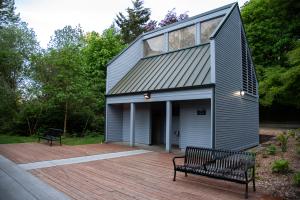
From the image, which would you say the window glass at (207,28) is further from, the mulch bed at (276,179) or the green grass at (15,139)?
the green grass at (15,139)

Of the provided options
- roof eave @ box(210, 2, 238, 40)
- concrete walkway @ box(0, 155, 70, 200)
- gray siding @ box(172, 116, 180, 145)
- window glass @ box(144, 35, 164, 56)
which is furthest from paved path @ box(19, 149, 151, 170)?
window glass @ box(144, 35, 164, 56)

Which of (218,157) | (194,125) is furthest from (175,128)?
(218,157)

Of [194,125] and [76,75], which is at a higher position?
[76,75]

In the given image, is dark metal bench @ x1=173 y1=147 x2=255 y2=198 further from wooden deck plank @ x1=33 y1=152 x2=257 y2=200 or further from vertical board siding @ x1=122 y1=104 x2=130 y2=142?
vertical board siding @ x1=122 y1=104 x2=130 y2=142

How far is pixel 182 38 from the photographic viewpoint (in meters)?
15.3

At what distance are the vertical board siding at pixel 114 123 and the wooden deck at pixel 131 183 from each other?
6897mm

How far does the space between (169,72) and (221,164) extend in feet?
24.4

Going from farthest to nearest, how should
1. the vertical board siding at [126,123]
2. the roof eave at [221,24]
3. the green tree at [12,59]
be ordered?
1. the green tree at [12,59]
2. the vertical board siding at [126,123]
3. the roof eave at [221,24]

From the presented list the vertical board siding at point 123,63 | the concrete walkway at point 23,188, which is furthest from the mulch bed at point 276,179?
the vertical board siding at point 123,63

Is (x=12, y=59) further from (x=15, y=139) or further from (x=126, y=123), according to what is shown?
(x=126, y=123)

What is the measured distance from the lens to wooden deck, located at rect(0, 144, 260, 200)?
5.90 metres

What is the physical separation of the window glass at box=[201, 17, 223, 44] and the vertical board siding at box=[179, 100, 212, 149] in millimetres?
3782

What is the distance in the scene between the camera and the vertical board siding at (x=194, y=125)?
12.2m

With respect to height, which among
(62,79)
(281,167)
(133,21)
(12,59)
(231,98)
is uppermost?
(133,21)
